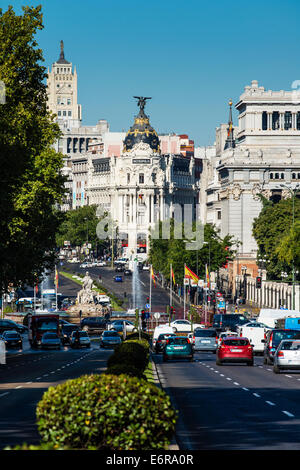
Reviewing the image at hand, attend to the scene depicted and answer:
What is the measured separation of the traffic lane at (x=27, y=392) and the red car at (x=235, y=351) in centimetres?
592

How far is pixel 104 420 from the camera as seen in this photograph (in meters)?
12.8

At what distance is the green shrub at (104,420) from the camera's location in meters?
12.7

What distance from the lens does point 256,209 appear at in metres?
171

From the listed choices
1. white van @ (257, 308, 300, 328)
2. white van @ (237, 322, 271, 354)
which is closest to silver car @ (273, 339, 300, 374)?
white van @ (237, 322, 271, 354)

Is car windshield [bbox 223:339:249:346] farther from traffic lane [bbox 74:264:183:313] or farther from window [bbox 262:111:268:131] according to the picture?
window [bbox 262:111:268:131]

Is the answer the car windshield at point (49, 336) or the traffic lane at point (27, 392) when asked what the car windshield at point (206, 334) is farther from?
the traffic lane at point (27, 392)

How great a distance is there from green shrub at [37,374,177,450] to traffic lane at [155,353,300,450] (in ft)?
20.9

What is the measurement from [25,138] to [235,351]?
1444cm

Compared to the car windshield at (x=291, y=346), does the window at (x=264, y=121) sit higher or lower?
higher

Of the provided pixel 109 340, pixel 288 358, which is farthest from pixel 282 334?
pixel 109 340

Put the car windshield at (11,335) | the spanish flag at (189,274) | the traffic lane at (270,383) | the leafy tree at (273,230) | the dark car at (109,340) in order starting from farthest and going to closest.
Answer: the leafy tree at (273,230)
the spanish flag at (189,274)
the car windshield at (11,335)
the dark car at (109,340)
the traffic lane at (270,383)

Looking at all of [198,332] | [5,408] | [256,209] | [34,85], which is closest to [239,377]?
[5,408]

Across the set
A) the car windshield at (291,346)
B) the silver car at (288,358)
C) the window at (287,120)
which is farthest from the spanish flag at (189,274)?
the window at (287,120)
